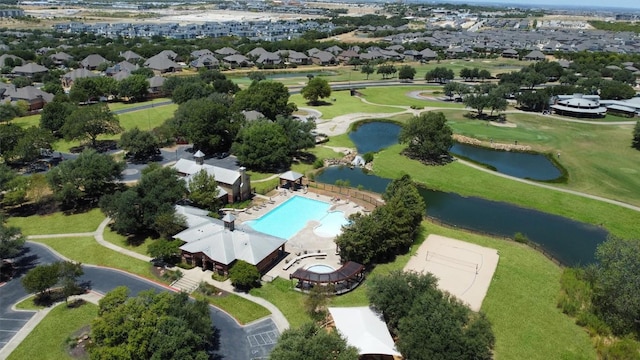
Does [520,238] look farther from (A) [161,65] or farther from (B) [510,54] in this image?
(B) [510,54]

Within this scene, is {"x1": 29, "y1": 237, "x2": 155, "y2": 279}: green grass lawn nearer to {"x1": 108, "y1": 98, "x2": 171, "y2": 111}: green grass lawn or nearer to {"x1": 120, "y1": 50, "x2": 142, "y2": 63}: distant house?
{"x1": 108, "y1": 98, "x2": 171, "y2": 111}: green grass lawn

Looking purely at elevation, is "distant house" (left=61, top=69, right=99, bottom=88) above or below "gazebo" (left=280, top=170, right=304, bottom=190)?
above

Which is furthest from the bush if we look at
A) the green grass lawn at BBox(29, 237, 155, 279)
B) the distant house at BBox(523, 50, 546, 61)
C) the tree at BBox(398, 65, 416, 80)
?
the distant house at BBox(523, 50, 546, 61)

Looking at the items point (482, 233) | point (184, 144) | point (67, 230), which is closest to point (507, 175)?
point (482, 233)

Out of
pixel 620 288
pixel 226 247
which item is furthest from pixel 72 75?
pixel 620 288

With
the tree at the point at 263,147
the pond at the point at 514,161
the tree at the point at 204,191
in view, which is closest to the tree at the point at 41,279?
the tree at the point at 204,191

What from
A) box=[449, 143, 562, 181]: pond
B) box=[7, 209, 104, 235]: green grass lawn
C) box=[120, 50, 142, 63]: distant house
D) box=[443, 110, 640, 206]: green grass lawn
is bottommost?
box=[449, 143, 562, 181]: pond

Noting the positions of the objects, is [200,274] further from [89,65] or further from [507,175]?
[89,65]
